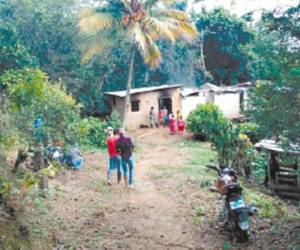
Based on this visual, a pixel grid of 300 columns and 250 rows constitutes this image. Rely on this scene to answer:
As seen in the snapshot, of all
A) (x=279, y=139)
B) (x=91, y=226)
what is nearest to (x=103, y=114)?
(x=91, y=226)

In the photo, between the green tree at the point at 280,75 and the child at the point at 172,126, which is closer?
the green tree at the point at 280,75

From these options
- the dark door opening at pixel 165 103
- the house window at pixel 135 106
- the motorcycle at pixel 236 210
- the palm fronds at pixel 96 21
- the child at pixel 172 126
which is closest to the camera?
the motorcycle at pixel 236 210

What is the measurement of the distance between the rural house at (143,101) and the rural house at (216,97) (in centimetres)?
81

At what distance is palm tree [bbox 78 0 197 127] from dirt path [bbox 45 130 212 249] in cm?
845

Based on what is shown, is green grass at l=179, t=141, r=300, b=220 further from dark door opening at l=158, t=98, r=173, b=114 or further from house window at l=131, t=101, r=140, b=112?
dark door opening at l=158, t=98, r=173, b=114

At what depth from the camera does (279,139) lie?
7188 mm

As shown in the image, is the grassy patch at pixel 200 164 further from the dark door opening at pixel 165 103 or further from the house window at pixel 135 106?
the dark door opening at pixel 165 103

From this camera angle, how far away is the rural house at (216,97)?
27.2m

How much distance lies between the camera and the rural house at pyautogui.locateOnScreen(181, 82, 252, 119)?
27.2m

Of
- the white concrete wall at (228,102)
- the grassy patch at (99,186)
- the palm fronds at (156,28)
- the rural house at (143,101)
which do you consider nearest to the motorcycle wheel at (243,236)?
the grassy patch at (99,186)

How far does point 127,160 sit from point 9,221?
5.97m

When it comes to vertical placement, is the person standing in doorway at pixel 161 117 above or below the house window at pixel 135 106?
below

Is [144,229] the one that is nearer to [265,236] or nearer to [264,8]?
[265,236]

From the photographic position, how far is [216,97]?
27781mm
